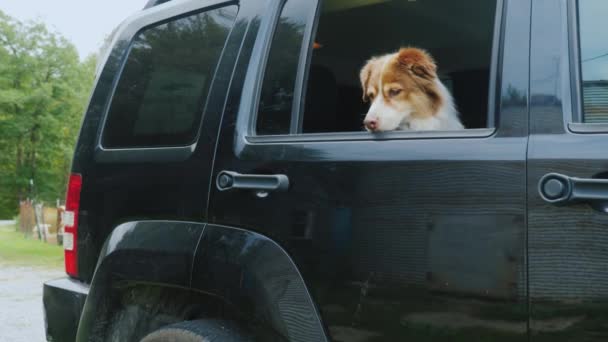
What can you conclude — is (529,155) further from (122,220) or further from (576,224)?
(122,220)

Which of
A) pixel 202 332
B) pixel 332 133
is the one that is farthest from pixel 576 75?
pixel 202 332

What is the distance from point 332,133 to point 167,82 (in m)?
0.96

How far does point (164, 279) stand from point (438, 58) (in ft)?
6.54

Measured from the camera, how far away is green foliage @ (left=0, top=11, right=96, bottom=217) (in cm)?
4147

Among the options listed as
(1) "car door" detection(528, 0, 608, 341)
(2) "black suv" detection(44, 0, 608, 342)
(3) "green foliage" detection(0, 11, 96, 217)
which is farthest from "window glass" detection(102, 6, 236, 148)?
(3) "green foliage" detection(0, 11, 96, 217)

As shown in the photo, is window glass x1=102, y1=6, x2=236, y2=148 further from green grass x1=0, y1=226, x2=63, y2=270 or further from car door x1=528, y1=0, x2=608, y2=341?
green grass x1=0, y1=226, x2=63, y2=270

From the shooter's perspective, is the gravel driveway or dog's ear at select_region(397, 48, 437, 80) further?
the gravel driveway

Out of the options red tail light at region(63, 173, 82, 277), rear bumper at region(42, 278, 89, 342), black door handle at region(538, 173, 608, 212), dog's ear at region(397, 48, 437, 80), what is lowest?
rear bumper at region(42, 278, 89, 342)

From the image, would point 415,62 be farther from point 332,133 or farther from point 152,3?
point 152,3

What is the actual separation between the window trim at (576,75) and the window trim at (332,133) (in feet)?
0.59

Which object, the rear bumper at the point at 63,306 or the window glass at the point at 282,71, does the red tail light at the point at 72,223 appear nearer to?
the rear bumper at the point at 63,306

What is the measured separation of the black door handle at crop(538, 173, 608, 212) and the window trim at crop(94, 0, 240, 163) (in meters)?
1.35

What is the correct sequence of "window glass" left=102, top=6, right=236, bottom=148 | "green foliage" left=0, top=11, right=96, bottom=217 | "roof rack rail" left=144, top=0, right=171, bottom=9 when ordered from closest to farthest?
1. "window glass" left=102, top=6, right=236, bottom=148
2. "roof rack rail" left=144, top=0, right=171, bottom=9
3. "green foliage" left=0, top=11, right=96, bottom=217

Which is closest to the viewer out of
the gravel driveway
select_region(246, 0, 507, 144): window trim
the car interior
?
select_region(246, 0, 507, 144): window trim
